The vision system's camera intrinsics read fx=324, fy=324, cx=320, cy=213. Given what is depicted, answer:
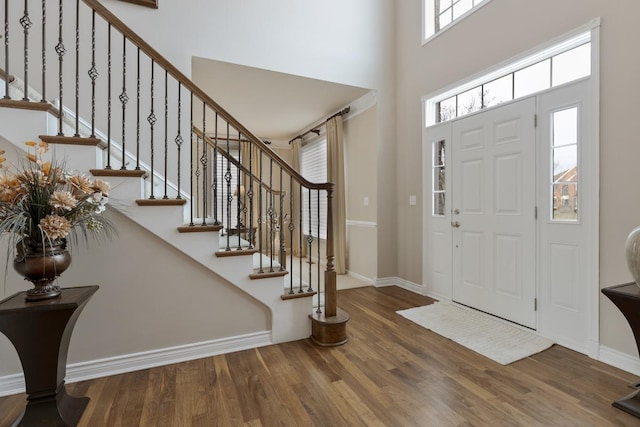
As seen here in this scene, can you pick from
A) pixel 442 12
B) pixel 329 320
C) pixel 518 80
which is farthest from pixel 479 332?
pixel 442 12

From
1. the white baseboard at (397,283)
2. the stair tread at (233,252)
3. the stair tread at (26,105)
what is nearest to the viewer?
the stair tread at (26,105)

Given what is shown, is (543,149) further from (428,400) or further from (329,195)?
(428,400)

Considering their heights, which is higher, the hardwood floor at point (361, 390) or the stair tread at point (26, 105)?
the stair tread at point (26, 105)

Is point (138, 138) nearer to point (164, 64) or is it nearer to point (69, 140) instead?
point (69, 140)

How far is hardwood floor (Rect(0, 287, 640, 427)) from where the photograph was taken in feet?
5.65

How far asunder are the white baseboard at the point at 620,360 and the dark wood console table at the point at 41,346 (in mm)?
3328

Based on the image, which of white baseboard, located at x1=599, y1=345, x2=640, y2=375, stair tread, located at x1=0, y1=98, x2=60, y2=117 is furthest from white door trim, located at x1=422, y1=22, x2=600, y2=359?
stair tread, located at x1=0, y1=98, x2=60, y2=117

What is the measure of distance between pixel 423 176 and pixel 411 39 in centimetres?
179

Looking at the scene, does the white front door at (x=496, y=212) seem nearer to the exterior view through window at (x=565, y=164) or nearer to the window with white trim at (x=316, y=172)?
the exterior view through window at (x=565, y=164)

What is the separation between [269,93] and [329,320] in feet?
10.2

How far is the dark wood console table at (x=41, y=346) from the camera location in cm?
156

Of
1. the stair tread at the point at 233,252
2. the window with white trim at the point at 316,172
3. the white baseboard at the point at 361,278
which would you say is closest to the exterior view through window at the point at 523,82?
the white baseboard at the point at 361,278

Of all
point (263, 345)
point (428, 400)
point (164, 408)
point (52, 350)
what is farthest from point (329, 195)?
point (52, 350)

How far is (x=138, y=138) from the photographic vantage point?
2.18 meters
